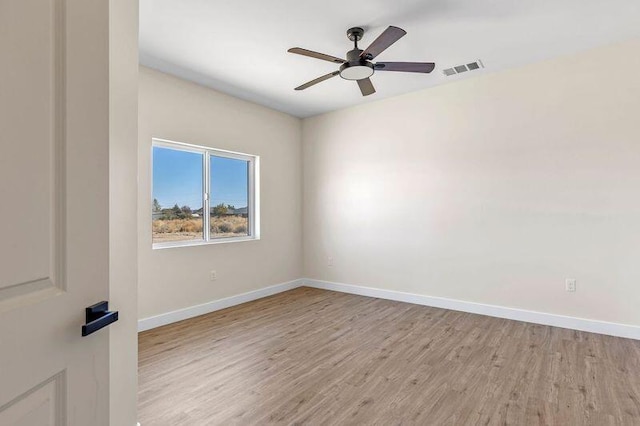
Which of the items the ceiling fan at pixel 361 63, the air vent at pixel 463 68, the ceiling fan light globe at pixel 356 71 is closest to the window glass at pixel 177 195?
the ceiling fan at pixel 361 63

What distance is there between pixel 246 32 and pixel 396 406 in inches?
125

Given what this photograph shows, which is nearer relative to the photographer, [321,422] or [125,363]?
[125,363]

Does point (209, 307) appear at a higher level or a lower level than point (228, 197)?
lower

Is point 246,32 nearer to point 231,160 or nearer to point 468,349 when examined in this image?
point 231,160

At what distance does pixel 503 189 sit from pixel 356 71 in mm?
2248

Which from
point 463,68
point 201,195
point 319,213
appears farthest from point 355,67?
point 319,213

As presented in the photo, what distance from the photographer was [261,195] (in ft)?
16.2

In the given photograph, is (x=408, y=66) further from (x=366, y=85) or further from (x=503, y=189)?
(x=503, y=189)

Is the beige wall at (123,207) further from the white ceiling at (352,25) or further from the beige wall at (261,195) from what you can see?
the beige wall at (261,195)

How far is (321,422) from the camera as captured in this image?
1956 mm

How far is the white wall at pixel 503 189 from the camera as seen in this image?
129 inches
